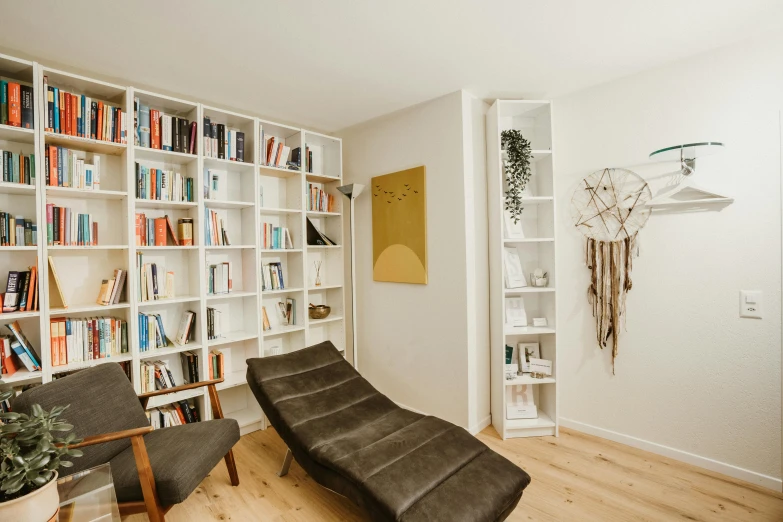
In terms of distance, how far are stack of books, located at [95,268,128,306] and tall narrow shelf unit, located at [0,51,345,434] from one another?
6 cm

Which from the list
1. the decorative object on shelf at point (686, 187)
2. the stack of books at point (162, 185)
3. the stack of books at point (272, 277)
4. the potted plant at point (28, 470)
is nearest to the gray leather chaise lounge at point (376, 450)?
the stack of books at point (272, 277)

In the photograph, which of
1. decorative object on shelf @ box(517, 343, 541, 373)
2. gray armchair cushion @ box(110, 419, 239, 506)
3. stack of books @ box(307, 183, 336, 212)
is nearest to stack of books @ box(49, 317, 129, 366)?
gray armchair cushion @ box(110, 419, 239, 506)

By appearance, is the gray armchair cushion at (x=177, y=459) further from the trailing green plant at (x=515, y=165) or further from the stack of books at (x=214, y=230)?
the trailing green plant at (x=515, y=165)

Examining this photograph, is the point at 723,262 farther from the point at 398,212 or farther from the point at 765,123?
the point at 398,212

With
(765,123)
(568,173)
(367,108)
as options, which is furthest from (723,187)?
(367,108)

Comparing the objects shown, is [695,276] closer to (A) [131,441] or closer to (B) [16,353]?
(A) [131,441]

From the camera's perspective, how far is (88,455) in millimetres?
1855

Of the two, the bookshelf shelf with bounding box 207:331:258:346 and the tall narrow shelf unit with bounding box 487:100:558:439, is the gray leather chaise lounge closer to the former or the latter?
the bookshelf shelf with bounding box 207:331:258:346

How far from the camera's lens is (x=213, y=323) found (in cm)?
294

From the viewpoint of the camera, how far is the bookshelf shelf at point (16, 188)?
207cm

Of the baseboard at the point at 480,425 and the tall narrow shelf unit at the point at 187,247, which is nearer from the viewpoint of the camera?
the tall narrow shelf unit at the point at 187,247

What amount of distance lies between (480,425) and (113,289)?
109 inches

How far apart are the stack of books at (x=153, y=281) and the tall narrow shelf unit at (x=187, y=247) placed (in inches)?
2.0

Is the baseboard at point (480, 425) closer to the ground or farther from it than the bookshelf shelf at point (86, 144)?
closer to the ground
